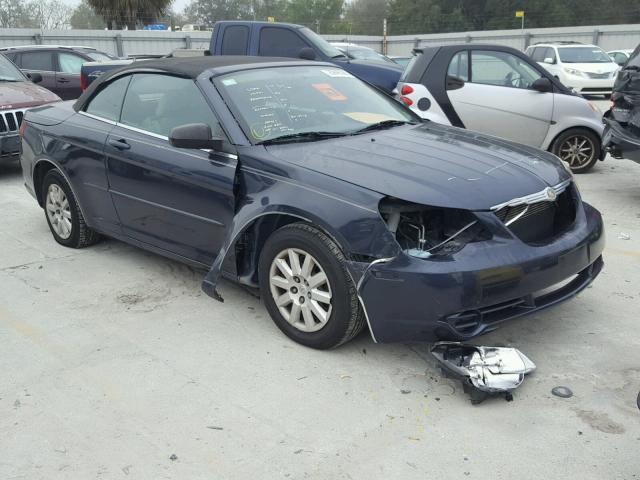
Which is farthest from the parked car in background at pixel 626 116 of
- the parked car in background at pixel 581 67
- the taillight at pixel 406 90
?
the parked car in background at pixel 581 67

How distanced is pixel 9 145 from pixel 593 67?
53.9ft

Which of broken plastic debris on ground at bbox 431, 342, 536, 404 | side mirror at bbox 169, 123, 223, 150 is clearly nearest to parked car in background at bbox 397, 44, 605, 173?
side mirror at bbox 169, 123, 223, 150

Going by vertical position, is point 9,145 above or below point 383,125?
below

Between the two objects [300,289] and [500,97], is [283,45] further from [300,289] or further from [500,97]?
[300,289]

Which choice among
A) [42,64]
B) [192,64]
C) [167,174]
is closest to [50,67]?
[42,64]

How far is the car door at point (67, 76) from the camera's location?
1415cm

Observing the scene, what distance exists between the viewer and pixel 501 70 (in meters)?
8.30

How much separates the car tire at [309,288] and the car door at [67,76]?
1179 cm

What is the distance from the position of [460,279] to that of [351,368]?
2.70 ft

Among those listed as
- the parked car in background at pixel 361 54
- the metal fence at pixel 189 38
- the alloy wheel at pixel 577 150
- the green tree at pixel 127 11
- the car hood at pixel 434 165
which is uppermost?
the green tree at pixel 127 11

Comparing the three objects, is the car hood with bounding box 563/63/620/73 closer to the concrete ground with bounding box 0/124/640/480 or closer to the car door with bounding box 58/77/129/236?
the concrete ground with bounding box 0/124/640/480

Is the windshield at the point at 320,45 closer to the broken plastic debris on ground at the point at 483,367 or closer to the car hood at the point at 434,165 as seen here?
the car hood at the point at 434,165

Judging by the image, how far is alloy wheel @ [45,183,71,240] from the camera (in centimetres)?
561

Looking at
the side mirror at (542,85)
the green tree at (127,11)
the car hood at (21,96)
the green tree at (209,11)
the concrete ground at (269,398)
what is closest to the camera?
the concrete ground at (269,398)
